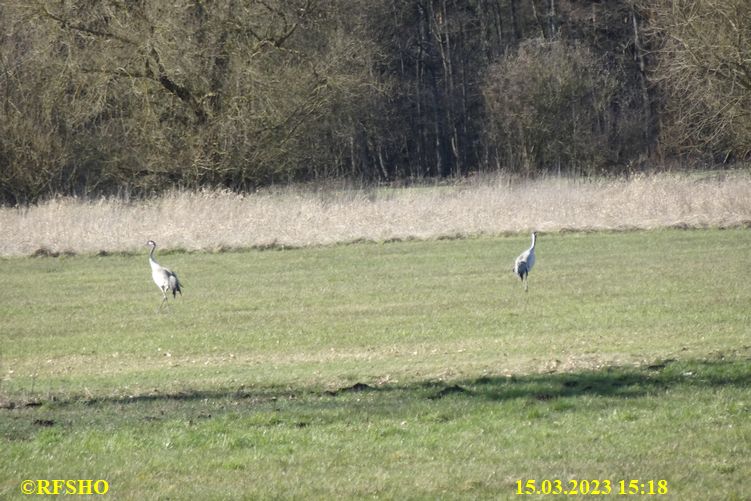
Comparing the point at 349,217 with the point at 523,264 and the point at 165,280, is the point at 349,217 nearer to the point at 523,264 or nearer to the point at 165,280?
the point at 523,264

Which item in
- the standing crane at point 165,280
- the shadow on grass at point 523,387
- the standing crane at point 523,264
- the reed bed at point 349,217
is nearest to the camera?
the shadow on grass at point 523,387

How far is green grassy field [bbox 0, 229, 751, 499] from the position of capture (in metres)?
6.48

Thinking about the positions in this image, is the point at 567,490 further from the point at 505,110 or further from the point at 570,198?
the point at 505,110

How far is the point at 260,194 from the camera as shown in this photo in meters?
33.6

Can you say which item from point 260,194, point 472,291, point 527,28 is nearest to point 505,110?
point 527,28

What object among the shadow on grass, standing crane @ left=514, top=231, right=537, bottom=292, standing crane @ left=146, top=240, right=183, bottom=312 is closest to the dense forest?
standing crane @ left=514, top=231, right=537, bottom=292

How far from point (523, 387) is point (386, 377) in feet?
6.38

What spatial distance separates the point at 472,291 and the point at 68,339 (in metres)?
7.16

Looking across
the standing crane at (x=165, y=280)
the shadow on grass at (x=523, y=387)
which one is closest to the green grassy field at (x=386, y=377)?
the shadow on grass at (x=523, y=387)

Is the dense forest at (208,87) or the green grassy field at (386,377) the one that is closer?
the green grassy field at (386,377)

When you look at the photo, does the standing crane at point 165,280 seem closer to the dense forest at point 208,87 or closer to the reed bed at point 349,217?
the reed bed at point 349,217

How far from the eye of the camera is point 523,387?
927 cm

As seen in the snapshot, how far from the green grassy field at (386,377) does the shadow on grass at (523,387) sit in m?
0.05

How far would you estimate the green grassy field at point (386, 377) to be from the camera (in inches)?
255
